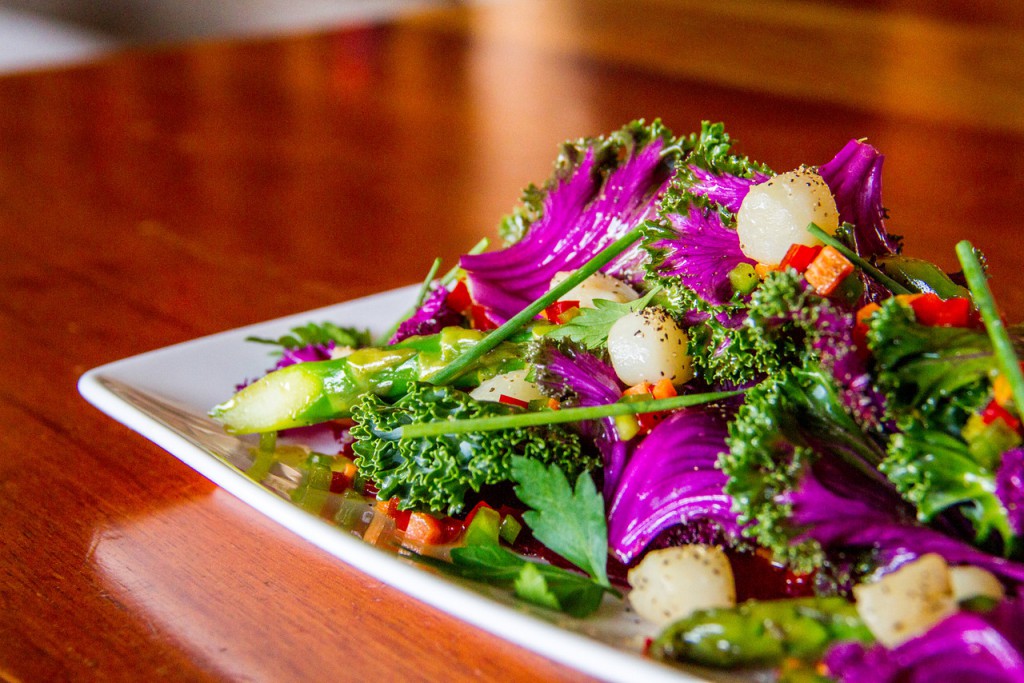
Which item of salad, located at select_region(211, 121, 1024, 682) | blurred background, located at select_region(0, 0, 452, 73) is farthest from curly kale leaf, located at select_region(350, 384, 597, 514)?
blurred background, located at select_region(0, 0, 452, 73)

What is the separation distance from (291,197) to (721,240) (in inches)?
85.5

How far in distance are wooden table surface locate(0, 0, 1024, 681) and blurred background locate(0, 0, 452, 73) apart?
4.56ft

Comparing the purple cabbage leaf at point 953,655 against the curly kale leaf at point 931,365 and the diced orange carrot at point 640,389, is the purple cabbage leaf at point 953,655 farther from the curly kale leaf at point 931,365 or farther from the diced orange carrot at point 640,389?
the diced orange carrot at point 640,389

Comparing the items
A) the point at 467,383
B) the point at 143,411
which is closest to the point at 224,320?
the point at 143,411

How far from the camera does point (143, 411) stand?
5.53 feet

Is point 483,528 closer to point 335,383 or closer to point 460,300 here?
point 335,383

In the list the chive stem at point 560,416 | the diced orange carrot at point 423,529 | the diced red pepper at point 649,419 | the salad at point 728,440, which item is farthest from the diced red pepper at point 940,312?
the diced orange carrot at point 423,529

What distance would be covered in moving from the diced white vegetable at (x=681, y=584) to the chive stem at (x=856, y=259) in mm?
411

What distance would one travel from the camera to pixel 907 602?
3.56 feet

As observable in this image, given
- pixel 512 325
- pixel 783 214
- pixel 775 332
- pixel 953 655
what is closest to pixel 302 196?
pixel 512 325

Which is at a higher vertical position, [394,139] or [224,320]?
[394,139]

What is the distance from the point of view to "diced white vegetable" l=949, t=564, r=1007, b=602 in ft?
3.60

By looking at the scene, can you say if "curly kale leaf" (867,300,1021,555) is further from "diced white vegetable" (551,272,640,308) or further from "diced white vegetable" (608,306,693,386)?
"diced white vegetable" (551,272,640,308)

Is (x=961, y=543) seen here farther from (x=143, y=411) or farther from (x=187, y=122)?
(x=187, y=122)
